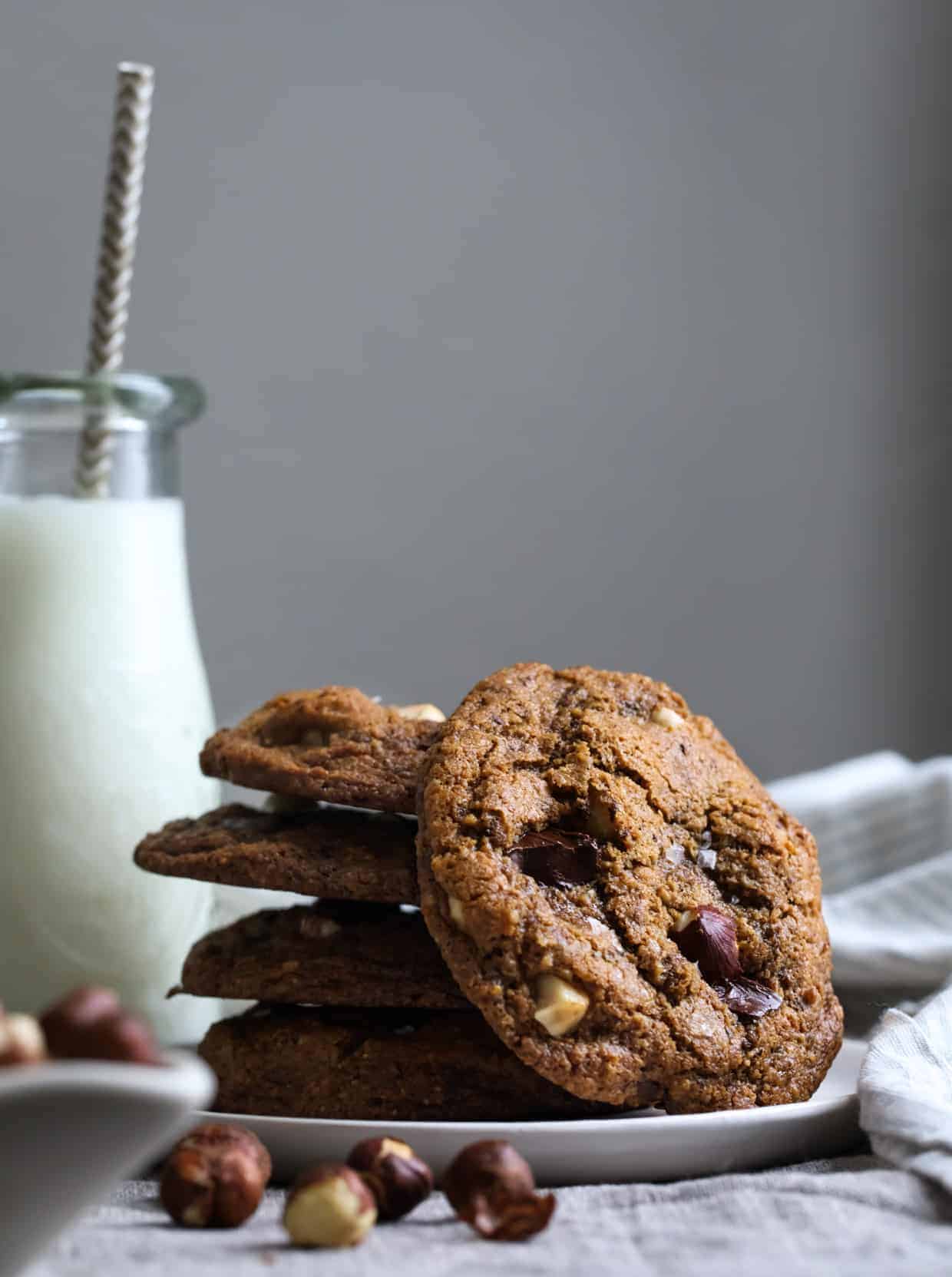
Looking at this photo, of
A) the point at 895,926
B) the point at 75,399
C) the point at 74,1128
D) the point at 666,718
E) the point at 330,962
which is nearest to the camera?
the point at 74,1128

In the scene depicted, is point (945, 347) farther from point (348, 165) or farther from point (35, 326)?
point (35, 326)

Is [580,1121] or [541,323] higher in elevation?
[541,323]

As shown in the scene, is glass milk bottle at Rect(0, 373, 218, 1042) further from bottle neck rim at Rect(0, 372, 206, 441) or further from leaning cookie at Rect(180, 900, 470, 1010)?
leaning cookie at Rect(180, 900, 470, 1010)

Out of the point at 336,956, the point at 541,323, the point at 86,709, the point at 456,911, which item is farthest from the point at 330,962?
the point at 541,323

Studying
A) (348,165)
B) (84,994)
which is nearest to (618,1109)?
(84,994)

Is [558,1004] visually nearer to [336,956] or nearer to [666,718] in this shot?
[336,956]

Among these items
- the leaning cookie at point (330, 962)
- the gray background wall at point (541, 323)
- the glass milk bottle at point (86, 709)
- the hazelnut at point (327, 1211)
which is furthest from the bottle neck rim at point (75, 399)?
the gray background wall at point (541, 323)

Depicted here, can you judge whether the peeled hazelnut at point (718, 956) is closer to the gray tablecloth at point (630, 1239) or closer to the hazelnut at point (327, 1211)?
the gray tablecloth at point (630, 1239)
